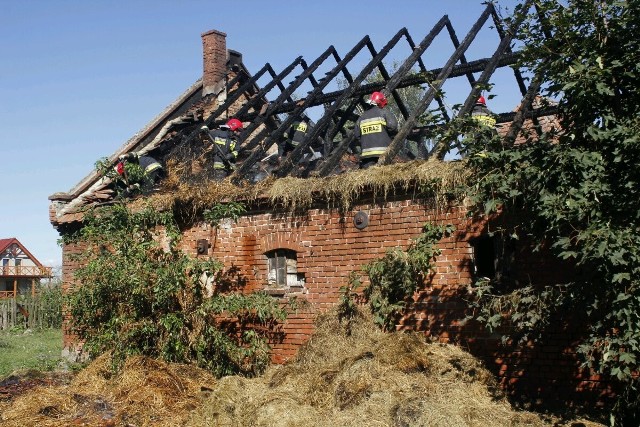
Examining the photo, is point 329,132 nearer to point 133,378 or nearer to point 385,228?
point 385,228

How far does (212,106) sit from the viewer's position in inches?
704

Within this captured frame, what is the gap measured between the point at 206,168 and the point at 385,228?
4.80 m

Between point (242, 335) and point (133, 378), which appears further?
point (242, 335)

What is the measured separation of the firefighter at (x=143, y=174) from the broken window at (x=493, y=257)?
6.94m

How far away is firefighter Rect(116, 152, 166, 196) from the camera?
43.5 feet

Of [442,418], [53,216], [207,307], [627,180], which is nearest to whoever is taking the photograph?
[627,180]

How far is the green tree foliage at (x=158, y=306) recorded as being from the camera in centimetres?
1037

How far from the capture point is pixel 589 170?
6.80 m

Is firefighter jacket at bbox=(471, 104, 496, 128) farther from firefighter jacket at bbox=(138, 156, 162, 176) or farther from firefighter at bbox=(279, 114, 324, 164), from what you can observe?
firefighter jacket at bbox=(138, 156, 162, 176)

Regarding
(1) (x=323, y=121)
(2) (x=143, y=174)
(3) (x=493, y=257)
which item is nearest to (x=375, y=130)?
(1) (x=323, y=121)

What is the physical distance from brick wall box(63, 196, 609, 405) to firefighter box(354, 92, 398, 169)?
1.51 metres

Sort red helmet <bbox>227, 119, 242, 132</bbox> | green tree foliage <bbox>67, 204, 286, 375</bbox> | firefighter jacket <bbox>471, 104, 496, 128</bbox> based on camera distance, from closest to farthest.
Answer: firefighter jacket <bbox>471, 104, 496, 128</bbox> → green tree foliage <bbox>67, 204, 286, 375</bbox> → red helmet <bbox>227, 119, 242, 132</bbox>

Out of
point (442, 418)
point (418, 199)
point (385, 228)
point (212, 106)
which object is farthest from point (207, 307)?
point (212, 106)

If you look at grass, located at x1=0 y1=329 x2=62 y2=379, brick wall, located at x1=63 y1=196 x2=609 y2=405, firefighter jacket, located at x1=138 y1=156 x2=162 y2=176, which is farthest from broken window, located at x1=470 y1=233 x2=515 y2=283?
grass, located at x1=0 y1=329 x2=62 y2=379
